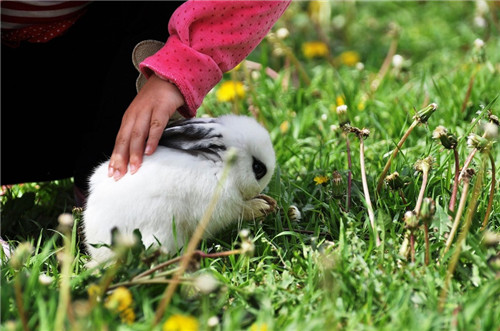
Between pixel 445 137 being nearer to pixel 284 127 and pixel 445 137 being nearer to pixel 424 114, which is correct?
pixel 424 114

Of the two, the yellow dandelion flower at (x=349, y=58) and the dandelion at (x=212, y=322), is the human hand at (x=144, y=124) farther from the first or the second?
the yellow dandelion flower at (x=349, y=58)

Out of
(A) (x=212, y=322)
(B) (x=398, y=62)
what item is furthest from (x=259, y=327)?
(B) (x=398, y=62)

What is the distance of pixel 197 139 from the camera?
5.43 ft

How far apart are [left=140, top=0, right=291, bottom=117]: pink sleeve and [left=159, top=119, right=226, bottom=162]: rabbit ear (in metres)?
0.10

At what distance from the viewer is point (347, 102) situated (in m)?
2.53

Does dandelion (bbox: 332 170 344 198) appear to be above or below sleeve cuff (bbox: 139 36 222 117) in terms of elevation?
below

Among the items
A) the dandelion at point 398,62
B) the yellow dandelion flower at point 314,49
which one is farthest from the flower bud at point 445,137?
the yellow dandelion flower at point 314,49

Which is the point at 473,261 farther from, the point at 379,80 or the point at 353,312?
the point at 379,80

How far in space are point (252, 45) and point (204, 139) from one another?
1.15 feet

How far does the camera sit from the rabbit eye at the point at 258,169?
66.7 inches

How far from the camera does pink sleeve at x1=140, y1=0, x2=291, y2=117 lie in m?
1.73

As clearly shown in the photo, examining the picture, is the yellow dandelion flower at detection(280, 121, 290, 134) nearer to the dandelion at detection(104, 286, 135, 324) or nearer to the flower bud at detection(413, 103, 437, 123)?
the flower bud at detection(413, 103, 437, 123)

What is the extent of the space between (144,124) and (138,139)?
4 cm

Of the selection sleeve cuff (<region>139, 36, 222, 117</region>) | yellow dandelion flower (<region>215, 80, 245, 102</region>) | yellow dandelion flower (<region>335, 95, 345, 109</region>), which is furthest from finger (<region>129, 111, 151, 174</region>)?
yellow dandelion flower (<region>335, 95, 345, 109</region>)
